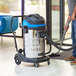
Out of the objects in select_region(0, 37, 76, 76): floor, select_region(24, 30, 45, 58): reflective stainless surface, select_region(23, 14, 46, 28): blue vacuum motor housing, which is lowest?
select_region(0, 37, 76, 76): floor

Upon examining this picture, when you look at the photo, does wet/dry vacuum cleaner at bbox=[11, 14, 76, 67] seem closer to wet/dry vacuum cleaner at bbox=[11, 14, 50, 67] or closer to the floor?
wet/dry vacuum cleaner at bbox=[11, 14, 50, 67]

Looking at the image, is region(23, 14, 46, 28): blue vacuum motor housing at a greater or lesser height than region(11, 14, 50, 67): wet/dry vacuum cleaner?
greater

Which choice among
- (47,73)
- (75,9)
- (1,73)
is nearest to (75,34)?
(75,9)

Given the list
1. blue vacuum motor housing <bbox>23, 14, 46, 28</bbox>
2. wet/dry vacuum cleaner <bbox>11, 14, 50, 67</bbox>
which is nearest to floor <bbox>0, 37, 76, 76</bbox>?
wet/dry vacuum cleaner <bbox>11, 14, 50, 67</bbox>

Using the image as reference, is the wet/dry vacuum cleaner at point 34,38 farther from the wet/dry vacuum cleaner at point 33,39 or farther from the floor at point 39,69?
the floor at point 39,69

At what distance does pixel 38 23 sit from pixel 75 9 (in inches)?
24.2

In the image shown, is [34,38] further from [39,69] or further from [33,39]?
[39,69]

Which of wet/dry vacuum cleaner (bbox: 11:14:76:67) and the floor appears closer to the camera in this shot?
the floor

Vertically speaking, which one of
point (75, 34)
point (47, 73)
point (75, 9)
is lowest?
point (47, 73)

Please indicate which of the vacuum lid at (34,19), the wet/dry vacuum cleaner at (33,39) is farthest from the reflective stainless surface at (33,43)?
the vacuum lid at (34,19)

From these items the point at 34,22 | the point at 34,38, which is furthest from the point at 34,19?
the point at 34,38

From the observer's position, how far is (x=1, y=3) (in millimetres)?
7918

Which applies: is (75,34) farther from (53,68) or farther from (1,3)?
(1,3)

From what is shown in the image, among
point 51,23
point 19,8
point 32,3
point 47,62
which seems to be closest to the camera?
point 47,62
